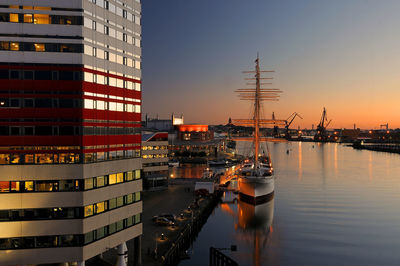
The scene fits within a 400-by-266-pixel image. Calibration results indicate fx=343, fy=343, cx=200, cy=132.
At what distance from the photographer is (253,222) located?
67562 mm

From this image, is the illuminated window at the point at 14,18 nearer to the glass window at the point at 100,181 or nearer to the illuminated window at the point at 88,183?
the illuminated window at the point at 88,183

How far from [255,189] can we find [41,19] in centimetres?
5991

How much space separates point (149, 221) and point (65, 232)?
24.2 meters

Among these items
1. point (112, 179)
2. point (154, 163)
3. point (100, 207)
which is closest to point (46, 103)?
point (112, 179)

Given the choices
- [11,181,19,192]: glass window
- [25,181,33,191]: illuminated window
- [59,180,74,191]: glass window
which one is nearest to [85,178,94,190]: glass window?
[59,180,74,191]: glass window

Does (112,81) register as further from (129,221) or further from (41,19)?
(129,221)

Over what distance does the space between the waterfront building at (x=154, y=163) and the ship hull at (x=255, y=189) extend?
19082mm

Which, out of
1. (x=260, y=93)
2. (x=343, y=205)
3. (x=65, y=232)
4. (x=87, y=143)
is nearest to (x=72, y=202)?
(x=65, y=232)

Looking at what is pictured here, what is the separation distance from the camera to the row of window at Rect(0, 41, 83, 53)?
29752 millimetres

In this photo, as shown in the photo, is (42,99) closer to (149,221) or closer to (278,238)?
(149,221)

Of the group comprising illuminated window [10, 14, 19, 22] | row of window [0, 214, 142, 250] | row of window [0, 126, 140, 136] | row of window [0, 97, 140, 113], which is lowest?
row of window [0, 214, 142, 250]

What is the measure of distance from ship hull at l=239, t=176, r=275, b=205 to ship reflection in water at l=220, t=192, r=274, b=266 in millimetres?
1211

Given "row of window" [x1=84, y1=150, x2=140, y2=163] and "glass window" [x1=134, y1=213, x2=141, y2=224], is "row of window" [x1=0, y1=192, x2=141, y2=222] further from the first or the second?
"glass window" [x1=134, y1=213, x2=141, y2=224]

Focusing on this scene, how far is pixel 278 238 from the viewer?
5791cm
